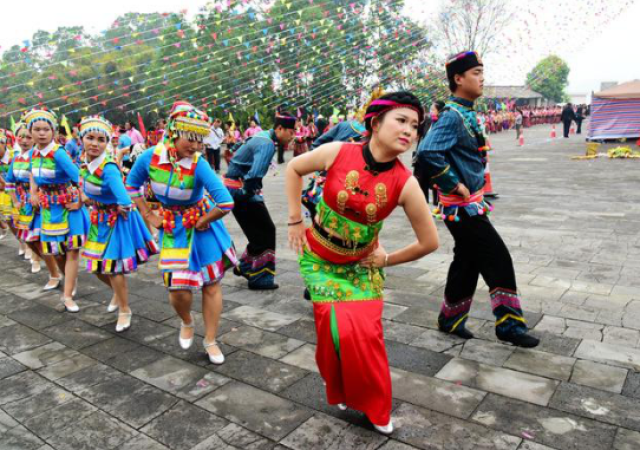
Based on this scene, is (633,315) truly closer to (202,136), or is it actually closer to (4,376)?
(202,136)

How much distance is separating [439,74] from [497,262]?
25.0 m

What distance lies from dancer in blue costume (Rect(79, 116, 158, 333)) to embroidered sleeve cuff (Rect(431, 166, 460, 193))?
2.69 m

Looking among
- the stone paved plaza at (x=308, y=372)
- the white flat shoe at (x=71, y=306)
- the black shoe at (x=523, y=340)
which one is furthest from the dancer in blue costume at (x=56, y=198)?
the black shoe at (x=523, y=340)

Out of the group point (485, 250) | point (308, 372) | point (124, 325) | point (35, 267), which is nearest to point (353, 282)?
point (308, 372)

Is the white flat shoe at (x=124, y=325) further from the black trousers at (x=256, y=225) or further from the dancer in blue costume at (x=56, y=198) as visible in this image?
the black trousers at (x=256, y=225)

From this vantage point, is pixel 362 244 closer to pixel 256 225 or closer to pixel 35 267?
pixel 256 225

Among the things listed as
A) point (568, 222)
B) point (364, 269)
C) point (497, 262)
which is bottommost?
point (568, 222)

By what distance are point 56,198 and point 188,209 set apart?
8.02 ft

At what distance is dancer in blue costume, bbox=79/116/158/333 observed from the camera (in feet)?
14.9

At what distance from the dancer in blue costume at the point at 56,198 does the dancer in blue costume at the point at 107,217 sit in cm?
69

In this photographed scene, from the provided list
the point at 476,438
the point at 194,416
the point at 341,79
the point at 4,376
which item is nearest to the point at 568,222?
the point at 476,438

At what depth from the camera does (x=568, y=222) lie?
7719 mm

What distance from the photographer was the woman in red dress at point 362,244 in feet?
8.51

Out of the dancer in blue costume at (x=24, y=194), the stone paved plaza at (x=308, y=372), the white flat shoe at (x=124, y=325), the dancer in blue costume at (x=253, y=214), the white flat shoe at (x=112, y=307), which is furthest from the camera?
the dancer in blue costume at (x=24, y=194)
